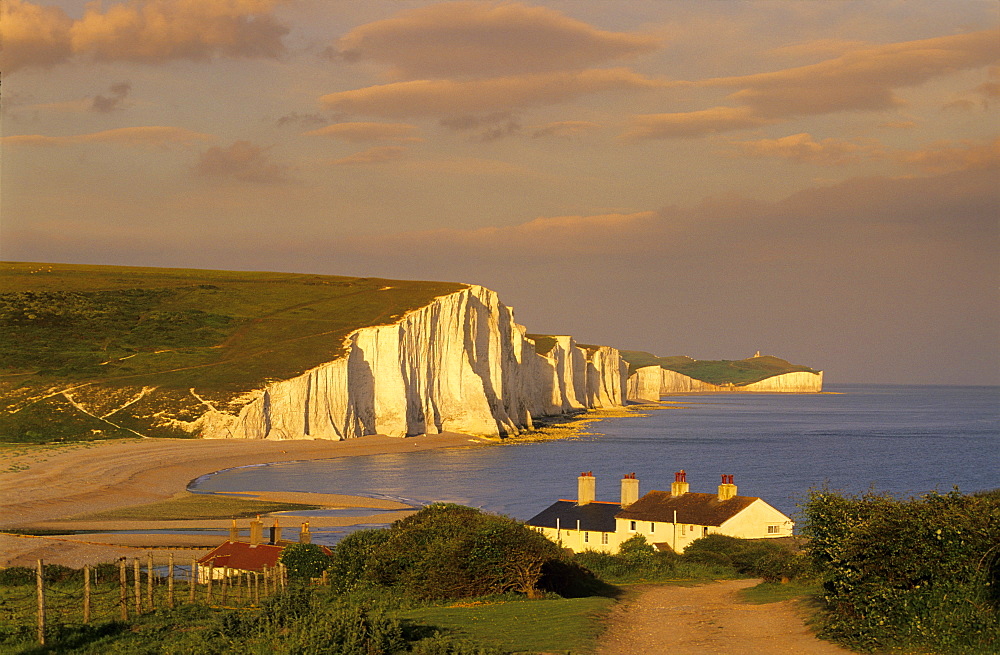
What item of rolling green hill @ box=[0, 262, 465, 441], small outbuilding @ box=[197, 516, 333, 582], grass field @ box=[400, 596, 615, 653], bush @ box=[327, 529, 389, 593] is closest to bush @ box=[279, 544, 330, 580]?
small outbuilding @ box=[197, 516, 333, 582]

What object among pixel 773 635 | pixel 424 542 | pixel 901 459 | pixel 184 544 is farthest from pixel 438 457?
pixel 773 635

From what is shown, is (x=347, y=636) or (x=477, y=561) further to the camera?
(x=477, y=561)

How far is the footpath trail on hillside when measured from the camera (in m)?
16.4

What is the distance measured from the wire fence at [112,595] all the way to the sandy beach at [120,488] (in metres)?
6.51

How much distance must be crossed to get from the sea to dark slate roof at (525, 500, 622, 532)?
31.2 ft

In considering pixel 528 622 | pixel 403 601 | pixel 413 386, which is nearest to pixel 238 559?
pixel 403 601

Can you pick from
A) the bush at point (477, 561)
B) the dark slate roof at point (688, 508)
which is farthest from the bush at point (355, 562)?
the dark slate roof at point (688, 508)

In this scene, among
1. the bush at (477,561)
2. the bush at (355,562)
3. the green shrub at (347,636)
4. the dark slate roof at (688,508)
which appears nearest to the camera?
the green shrub at (347,636)

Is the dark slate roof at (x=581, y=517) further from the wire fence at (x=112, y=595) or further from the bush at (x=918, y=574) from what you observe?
the bush at (x=918, y=574)

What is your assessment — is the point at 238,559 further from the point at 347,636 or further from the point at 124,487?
the point at 124,487

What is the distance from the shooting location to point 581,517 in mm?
37219

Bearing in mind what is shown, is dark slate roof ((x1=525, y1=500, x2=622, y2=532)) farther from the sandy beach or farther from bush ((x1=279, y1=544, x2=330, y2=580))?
the sandy beach

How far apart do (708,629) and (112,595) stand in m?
13.4

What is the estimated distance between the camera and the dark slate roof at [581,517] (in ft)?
119
